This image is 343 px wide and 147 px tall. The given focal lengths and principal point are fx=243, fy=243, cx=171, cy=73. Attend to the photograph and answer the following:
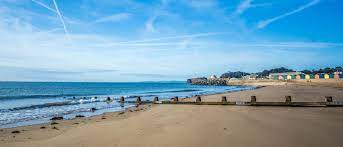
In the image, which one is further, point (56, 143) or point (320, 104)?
point (320, 104)

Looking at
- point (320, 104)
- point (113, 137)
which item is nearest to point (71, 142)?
point (113, 137)

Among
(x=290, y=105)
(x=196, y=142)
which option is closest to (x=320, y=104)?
(x=290, y=105)

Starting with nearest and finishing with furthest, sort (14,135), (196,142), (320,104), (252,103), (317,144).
A: (317,144) < (196,142) < (14,135) < (320,104) < (252,103)

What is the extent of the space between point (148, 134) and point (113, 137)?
114cm

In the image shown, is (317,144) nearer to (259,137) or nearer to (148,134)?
(259,137)

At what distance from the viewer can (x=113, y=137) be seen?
793cm

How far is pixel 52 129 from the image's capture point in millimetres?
10195

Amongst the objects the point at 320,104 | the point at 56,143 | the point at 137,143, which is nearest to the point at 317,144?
the point at 137,143

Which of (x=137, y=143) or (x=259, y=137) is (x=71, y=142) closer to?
(x=137, y=143)

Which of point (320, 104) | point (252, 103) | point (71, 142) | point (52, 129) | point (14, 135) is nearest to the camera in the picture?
point (71, 142)

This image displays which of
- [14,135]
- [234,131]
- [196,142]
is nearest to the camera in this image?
[196,142]

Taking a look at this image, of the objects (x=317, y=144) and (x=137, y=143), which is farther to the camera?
(x=137, y=143)

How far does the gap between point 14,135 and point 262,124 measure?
30.6 feet

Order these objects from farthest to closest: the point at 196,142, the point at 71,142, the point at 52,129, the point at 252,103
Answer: the point at 252,103
the point at 52,129
the point at 71,142
the point at 196,142
